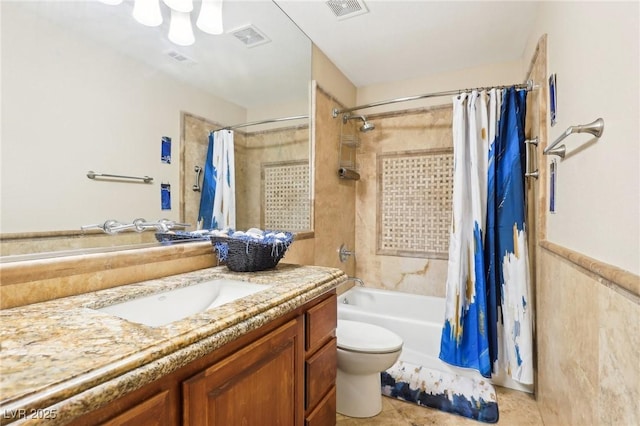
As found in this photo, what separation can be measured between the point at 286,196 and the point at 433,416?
155cm

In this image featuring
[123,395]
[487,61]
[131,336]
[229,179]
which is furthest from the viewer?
[487,61]

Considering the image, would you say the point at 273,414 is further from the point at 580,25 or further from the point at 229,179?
the point at 580,25

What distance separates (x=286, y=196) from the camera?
200cm

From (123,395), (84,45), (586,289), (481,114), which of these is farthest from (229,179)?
(481,114)

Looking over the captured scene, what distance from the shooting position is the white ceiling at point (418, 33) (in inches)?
70.7

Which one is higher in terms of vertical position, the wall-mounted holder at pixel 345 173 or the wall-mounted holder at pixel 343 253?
the wall-mounted holder at pixel 345 173

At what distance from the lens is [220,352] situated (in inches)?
28.0

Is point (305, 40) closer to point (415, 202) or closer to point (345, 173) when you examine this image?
point (345, 173)

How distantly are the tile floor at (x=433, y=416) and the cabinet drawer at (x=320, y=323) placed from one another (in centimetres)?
80

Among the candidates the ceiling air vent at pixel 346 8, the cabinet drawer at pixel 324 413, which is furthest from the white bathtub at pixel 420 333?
the ceiling air vent at pixel 346 8

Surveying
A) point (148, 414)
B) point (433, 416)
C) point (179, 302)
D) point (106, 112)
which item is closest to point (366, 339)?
point (433, 416)

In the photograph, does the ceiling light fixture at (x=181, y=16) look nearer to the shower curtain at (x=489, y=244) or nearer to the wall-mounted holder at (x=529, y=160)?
the shower curtain at (x=489, y=244)

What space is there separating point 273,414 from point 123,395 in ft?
1.73

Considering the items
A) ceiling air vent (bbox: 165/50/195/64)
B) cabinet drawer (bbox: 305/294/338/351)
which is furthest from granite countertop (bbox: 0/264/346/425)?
ceiling air vent (bbox: 165/50/195/64)
